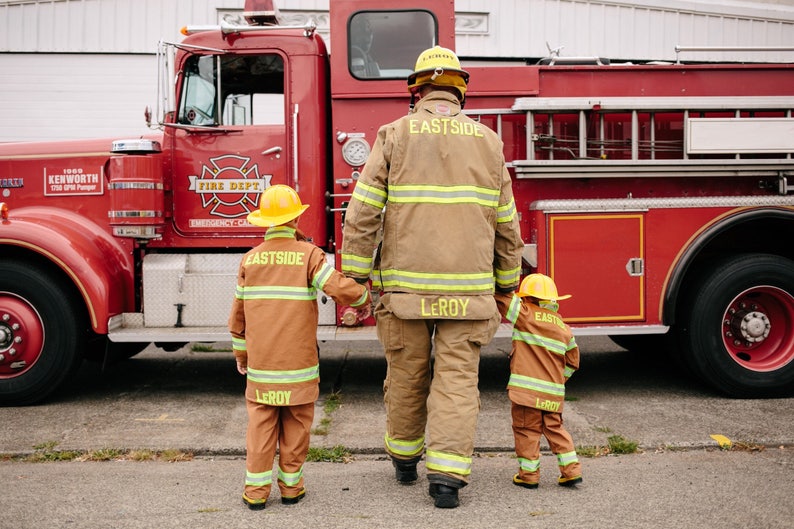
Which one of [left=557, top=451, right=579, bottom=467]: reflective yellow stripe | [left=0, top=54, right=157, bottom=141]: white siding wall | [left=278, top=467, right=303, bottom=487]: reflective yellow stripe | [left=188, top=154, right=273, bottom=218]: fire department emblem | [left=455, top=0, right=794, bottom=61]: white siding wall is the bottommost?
[left=278, top=467, right=303, bottom=487]: reflective yellow stripe

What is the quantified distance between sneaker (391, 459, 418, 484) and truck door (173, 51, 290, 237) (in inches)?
101

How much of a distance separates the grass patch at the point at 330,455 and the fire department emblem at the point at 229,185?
2.11m

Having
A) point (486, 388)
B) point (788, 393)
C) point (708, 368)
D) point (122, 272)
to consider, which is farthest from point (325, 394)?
point (788, 393)

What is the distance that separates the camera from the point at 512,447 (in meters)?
4.67

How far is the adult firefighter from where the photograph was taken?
12.1 feet

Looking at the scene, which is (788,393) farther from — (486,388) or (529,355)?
(529,355)

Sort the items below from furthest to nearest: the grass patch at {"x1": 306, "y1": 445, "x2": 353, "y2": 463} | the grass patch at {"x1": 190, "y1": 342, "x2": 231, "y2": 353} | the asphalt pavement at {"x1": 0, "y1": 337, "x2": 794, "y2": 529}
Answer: the grass patch at {"x1": 190, "y1": 342, "x2": 231, "y2": 353}
the grass patch at {"x1": 306, "y1": 445, "x2": 353, "y2": 463}
the asphalt pavement at {"x1": 0, "y1": 337, "x2": 794, "y2": 529}

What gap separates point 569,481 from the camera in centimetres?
396

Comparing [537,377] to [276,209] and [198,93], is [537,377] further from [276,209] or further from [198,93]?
[198,93]

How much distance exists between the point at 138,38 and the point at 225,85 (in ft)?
23.6

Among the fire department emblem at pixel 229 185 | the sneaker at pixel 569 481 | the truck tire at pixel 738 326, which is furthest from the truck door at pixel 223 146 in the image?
the truck tire at pixel 738 326

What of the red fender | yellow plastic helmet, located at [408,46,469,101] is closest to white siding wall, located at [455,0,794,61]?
the red fender

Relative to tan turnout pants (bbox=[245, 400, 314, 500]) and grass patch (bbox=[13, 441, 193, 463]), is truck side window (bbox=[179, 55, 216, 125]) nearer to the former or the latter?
grass patch (bbox=[13, 441, 193, 463])

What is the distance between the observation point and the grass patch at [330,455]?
14.8ft
